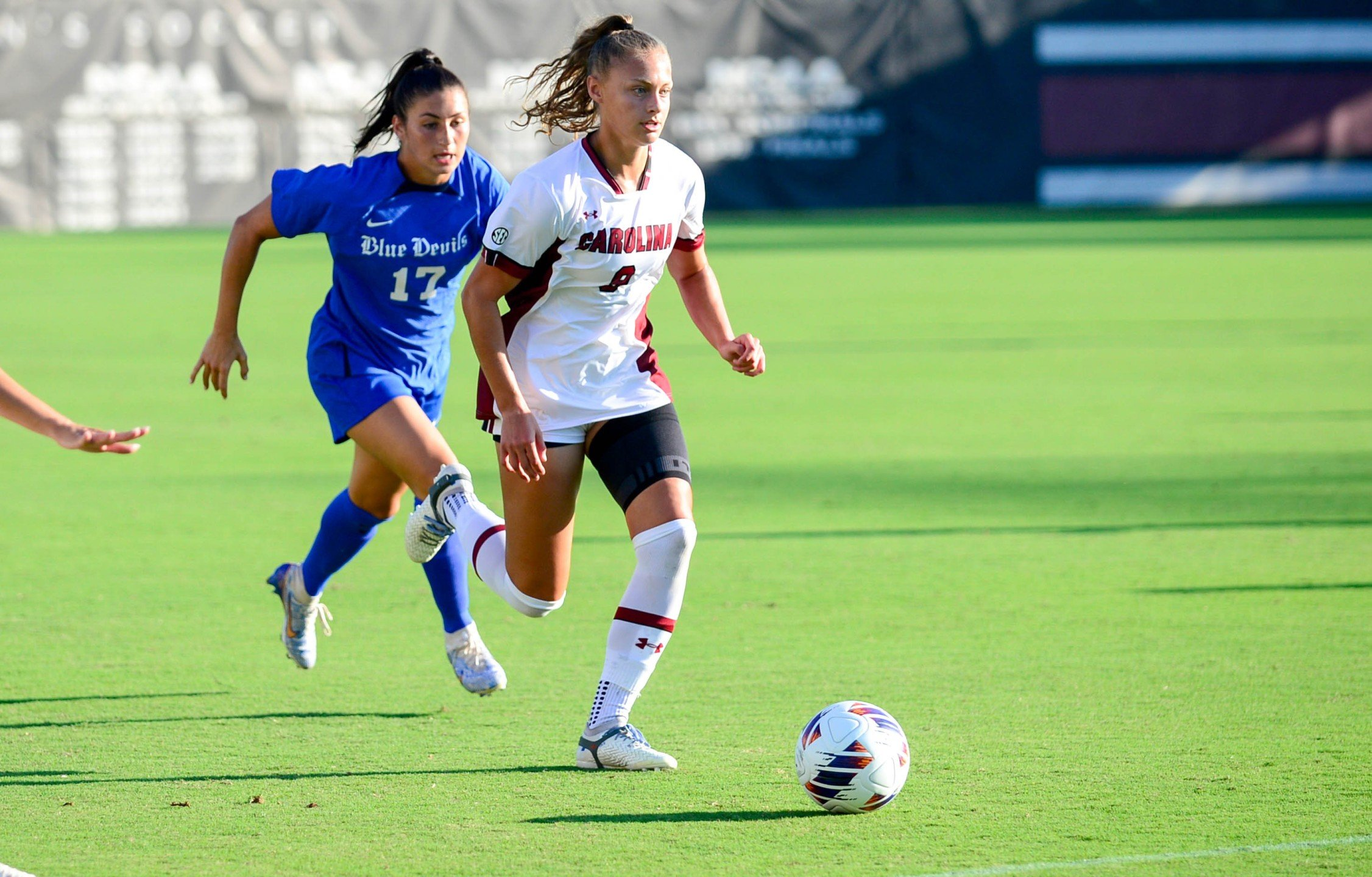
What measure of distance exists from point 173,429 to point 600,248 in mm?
6766

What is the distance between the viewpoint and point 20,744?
15.5 ft

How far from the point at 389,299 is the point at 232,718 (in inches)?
53.1

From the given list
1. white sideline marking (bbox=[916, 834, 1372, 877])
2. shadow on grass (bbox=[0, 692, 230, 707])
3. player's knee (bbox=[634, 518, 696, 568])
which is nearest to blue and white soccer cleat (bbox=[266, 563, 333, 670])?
shadow on grass (bbox=[0, 692, 230, 707])

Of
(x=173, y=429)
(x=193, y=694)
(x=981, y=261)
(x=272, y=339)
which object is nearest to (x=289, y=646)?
(x=193, y=694)

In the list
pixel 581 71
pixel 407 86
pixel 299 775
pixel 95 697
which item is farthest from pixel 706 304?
pixel 95 697

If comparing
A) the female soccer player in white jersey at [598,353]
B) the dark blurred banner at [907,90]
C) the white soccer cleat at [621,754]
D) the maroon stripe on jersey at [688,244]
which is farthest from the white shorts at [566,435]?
the dark blurred banner at [907,90]

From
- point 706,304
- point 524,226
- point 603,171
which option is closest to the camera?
point 524,226

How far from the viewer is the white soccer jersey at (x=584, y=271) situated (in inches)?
174

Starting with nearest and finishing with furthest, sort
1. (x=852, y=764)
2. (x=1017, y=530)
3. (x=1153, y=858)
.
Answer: (x=1153, y=858) < (x=852, y=764) < (x=1017, y=530)

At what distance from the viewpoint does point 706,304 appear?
16.3ft

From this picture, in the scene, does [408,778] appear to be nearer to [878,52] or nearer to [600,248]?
[600,248]

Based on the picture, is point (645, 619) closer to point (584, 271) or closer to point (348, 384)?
point (584, 271)

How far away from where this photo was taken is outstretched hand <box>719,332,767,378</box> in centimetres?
474

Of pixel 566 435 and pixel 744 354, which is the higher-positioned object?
pixel 744 354
